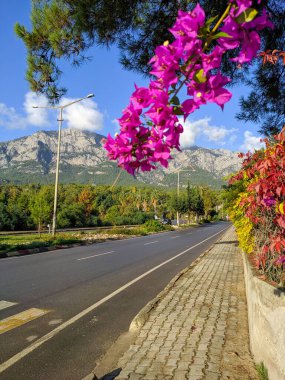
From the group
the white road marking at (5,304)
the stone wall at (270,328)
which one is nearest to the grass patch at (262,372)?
the stone wall at (270,328)

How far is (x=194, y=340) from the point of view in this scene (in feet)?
15.1

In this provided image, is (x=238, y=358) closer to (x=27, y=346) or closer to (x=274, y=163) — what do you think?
(x=274, y=163)

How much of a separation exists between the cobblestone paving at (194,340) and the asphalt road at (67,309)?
569 mm

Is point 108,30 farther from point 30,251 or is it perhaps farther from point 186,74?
point 30,251

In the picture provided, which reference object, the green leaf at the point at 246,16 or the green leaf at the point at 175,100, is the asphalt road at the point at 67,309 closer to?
the green leaf at the point at 175,100

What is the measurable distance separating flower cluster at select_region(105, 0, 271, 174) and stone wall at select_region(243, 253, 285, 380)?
1.99m

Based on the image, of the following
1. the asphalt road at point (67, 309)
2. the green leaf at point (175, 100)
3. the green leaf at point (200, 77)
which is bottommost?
the asphalt road at point (67, 309)

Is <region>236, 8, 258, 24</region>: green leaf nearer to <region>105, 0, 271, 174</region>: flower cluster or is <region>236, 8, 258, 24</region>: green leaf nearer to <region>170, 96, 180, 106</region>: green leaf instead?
<region>105, 0, 271, 174</region>: flower cluster

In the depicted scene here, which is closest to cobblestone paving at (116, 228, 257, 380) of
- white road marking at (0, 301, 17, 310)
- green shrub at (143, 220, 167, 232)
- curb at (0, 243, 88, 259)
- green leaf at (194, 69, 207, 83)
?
white road marking at (0, 301, 17, 310)

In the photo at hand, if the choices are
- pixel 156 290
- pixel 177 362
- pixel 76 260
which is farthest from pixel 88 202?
pixel 177 362

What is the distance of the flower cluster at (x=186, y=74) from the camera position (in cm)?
109

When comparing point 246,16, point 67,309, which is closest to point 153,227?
point 67,309

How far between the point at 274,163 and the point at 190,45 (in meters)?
2.06

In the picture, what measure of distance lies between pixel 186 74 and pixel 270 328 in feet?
8.23
